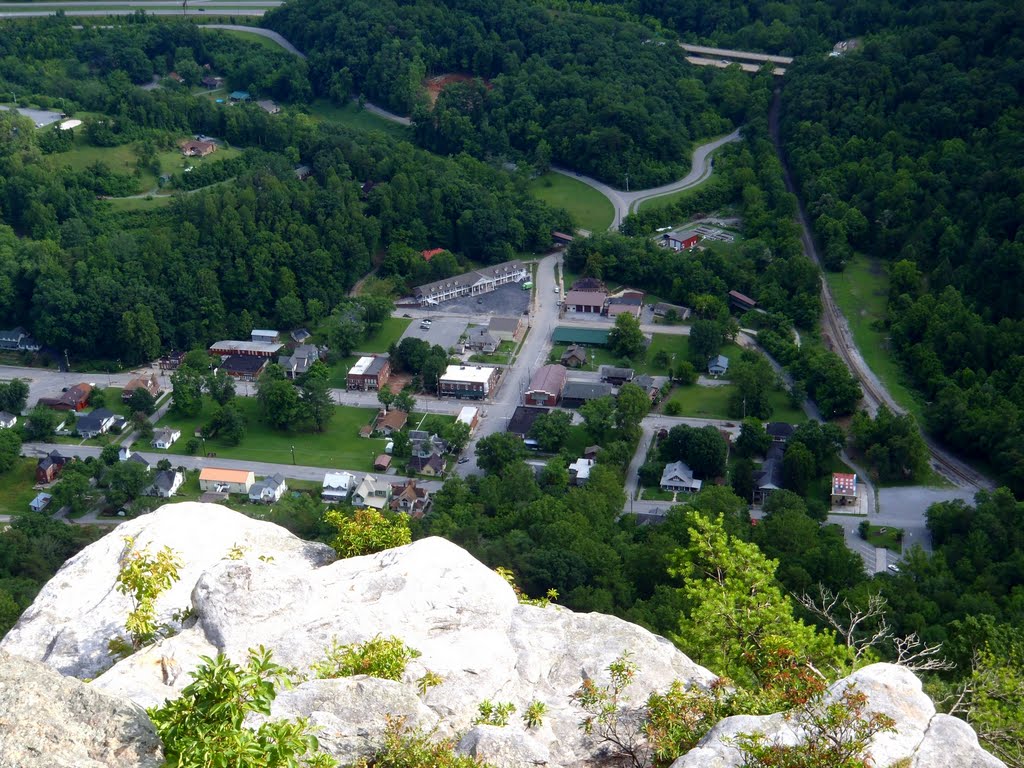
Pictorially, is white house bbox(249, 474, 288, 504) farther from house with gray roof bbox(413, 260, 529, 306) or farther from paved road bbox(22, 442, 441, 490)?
house with gray roof bbox(413, 260, 529, 306)

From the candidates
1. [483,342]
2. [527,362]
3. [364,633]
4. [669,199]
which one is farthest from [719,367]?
[364,633]

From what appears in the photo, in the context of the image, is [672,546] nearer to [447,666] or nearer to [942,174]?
[447,666]

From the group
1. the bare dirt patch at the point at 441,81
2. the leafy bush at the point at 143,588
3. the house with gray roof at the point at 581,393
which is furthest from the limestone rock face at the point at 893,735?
the bare dirt patch at the point at 441,81

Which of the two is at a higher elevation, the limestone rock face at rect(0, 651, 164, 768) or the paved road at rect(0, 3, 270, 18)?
the limestone rock face at rect(0, 651, 164, 768)

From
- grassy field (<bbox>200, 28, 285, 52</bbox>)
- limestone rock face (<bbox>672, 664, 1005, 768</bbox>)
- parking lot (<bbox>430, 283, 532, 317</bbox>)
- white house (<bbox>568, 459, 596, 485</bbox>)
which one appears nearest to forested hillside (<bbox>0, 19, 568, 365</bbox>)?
parking lot (<bbox>430, 283, 532, 317</bbox>)

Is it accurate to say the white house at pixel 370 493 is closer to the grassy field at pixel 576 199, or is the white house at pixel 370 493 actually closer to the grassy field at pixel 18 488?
the grassy field at pixel 18 488

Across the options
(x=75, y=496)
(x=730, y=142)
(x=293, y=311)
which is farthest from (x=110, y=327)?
(x=730, y=142)

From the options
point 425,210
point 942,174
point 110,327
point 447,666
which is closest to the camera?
point 447,666
